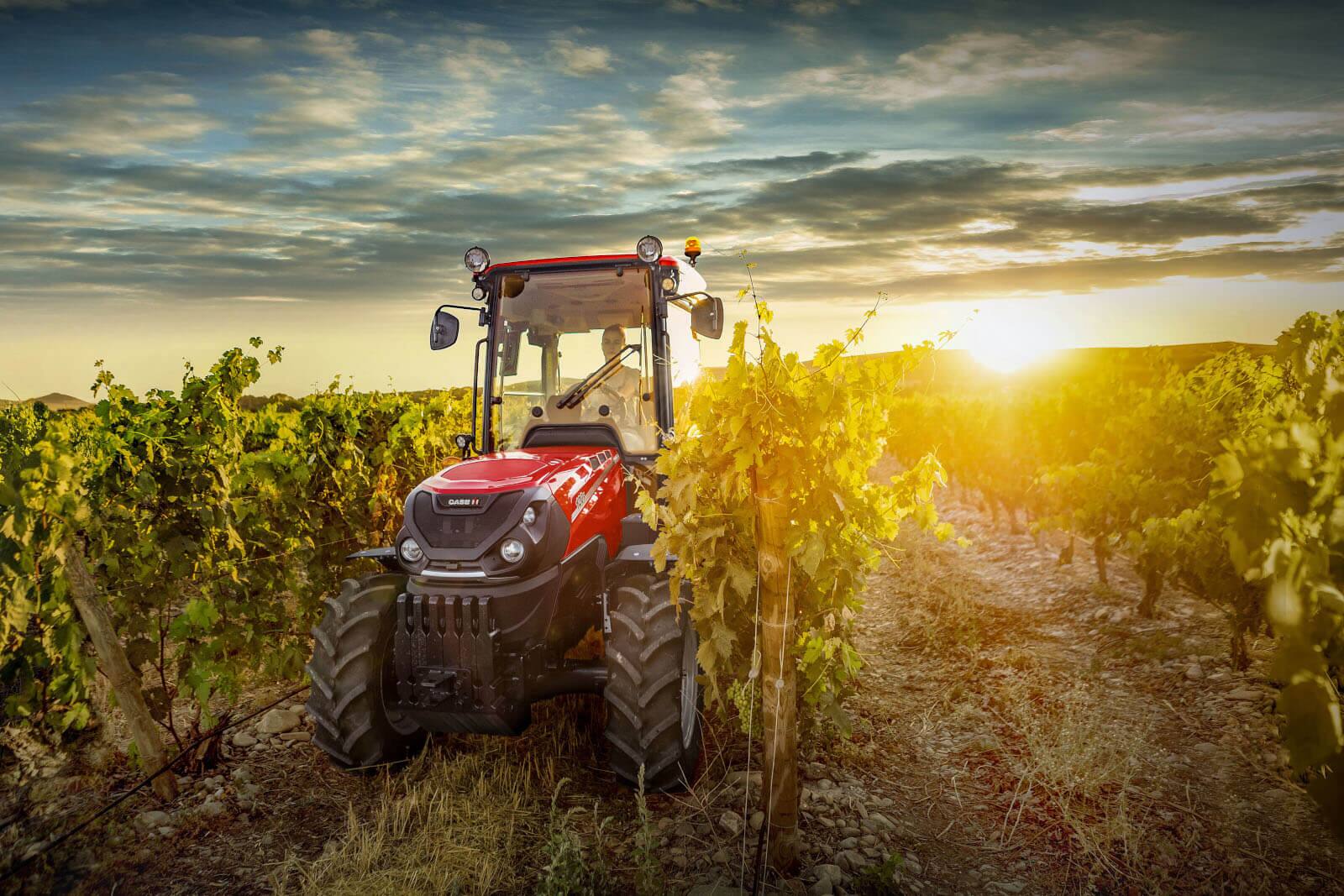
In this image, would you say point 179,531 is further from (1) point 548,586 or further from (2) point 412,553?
(1) point 548,586

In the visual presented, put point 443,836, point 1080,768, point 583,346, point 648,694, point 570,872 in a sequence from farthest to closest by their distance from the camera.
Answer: point 583,346 → point 1080,768 → point 648,694 → point 443,836 → point 570,872

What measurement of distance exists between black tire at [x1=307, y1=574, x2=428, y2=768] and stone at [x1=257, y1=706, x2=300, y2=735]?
1236mm

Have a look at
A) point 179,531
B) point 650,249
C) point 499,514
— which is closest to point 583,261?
point 650,249

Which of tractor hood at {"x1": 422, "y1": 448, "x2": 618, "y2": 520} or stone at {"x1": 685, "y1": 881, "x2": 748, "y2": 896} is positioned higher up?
tractor hood at {"x1": 422, "y1": 448, "x2": 618, "y2": 520}

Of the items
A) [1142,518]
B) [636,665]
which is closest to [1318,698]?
[636,665]

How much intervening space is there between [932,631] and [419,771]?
463cm

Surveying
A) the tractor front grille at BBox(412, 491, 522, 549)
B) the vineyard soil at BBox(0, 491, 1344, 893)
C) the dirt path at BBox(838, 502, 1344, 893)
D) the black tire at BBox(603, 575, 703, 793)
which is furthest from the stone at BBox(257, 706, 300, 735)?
the dirt path at BBox(838, 502, 1344, 893)

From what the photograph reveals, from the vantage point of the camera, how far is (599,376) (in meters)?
5.06

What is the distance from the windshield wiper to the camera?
199 inches

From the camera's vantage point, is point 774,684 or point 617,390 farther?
point 617,390

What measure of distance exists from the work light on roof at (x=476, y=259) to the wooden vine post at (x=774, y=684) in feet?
8.55

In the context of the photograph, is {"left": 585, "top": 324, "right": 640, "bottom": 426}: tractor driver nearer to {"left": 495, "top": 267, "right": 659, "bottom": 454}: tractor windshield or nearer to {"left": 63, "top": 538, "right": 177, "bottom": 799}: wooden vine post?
{"left": 495, "top": 267, "right": 659, "bottom": 454}: tractor windshield

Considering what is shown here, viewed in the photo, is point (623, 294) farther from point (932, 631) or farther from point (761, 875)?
point (932, 631)

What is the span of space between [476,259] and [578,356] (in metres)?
0.92
